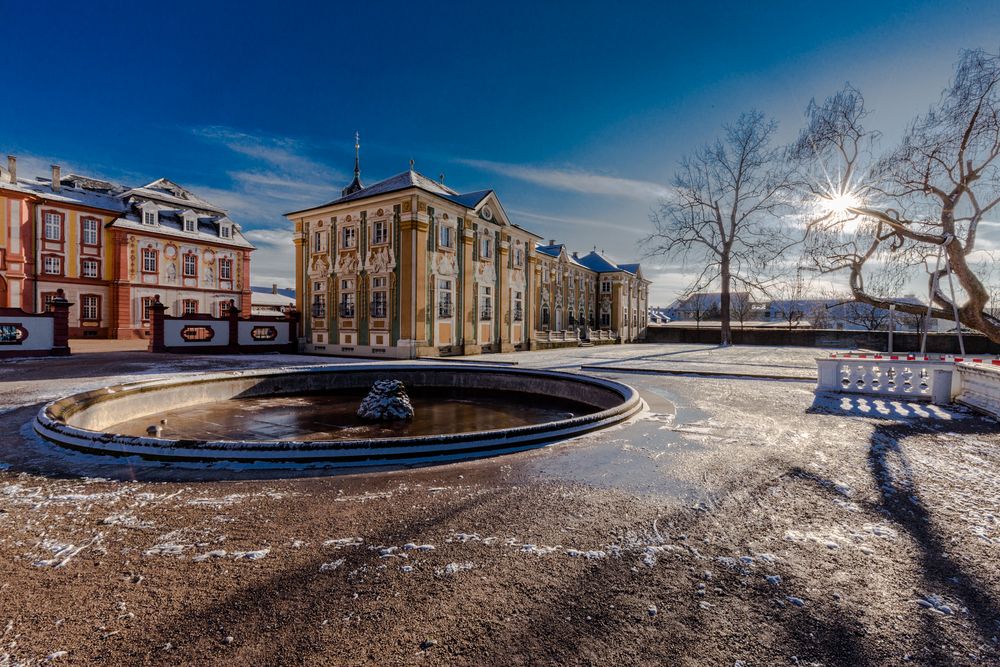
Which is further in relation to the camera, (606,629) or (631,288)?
(631,288)

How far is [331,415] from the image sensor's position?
933 cm

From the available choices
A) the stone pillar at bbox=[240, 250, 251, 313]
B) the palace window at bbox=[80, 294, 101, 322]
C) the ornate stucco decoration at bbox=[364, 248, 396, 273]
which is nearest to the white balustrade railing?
the ornate stucco decoration at bbox=[364, 248, 396, 273]

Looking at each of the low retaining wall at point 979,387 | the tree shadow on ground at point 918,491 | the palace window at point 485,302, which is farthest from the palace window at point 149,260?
the low retaining wall at point 979,387

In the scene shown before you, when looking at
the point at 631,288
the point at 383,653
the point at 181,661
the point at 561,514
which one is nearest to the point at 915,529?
the point at 561,514

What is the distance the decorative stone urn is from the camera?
8.84 m

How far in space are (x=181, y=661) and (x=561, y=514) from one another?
8.06 ft

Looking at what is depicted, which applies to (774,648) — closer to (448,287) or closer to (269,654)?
(269,654)

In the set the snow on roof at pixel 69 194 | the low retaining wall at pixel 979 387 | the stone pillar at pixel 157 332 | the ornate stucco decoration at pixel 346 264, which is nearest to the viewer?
the low retaining wall at pixel 979 387

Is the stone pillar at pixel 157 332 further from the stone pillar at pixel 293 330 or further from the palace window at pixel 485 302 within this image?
the palace window at pixel 485 302

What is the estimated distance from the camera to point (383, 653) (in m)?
2.05

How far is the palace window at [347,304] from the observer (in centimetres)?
2419

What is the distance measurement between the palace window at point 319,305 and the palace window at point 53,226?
839 inches

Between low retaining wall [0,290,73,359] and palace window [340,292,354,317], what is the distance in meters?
10.8

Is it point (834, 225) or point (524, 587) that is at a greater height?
point (834, 225)
